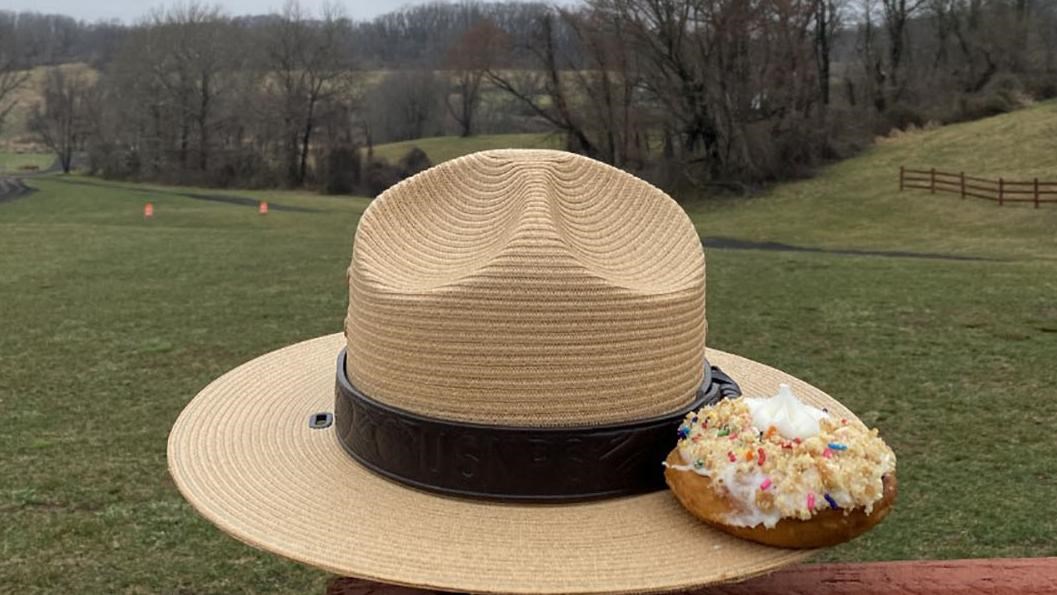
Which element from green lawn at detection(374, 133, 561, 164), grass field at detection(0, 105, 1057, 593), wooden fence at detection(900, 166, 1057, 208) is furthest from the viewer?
green lawn at detection(374, 133, 561, 164)

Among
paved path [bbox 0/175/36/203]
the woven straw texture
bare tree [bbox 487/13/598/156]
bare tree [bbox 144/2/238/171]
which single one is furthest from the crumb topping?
bare tree [bbox 144/2/238/171]

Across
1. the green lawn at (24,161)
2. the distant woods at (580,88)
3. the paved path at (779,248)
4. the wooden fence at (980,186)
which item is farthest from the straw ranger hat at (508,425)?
the green lawn at (24,161)

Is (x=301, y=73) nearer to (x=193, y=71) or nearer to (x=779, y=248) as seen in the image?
(x=193, y=71)

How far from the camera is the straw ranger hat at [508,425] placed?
4.88ft

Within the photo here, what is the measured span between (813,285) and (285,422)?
36.5ft

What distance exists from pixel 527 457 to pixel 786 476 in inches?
18.2

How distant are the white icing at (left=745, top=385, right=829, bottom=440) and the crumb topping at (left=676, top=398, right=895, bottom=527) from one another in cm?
1

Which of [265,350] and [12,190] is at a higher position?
[12,190]

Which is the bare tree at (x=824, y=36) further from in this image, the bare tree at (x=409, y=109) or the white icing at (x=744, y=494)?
the white icing at (x=744, y=494)

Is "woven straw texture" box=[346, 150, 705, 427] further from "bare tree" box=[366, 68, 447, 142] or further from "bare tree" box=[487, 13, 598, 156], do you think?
"bare tree" box=[366, 68, 447, 142]

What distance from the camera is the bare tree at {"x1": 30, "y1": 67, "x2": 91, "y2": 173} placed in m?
69.9

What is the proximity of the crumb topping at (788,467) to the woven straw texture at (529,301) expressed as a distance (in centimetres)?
A: 21

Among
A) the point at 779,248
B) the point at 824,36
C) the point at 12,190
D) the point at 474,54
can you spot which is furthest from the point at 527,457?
the point at 824,36

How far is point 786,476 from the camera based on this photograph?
1.38 m
